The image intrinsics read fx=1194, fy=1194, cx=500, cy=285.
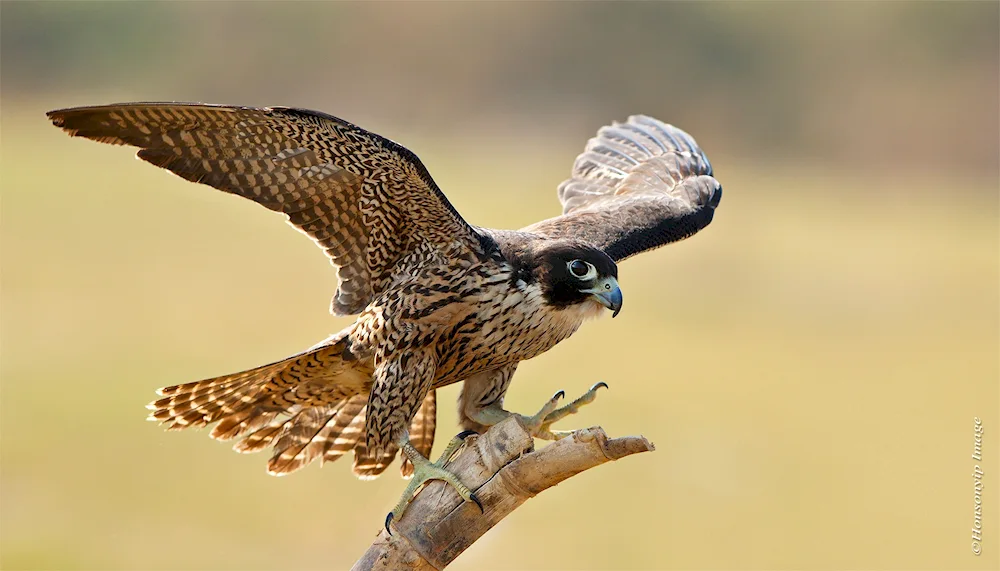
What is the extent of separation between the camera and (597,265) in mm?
6180

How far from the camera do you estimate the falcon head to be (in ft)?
20.1

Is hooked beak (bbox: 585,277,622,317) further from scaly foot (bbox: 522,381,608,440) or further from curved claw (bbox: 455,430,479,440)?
curved claw (bbox: 455,430,479,440)

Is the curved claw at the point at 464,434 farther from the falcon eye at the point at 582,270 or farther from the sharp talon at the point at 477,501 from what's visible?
the falcon eye at the point at 582,270

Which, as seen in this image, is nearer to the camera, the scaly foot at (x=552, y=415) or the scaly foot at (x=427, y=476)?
the scaly foot at (x=427, y=476)

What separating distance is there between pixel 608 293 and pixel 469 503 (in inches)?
50.7

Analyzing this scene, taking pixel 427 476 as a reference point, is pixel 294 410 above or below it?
above

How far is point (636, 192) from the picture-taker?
8594 mm

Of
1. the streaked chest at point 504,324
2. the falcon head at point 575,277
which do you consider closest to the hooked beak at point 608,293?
the falcon head at point 575,277

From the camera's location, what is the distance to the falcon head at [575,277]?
6125mm

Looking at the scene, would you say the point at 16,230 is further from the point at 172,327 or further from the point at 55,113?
the point at 55,113

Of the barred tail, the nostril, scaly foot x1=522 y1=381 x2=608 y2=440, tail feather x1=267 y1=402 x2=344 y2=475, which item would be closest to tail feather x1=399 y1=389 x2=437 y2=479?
the barred tail

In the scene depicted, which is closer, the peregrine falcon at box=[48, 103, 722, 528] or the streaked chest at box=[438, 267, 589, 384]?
the peregrine falcon at box=[48, 103, 722, 528]

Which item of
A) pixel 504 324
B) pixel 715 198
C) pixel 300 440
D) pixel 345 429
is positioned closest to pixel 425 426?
pixel 345 429

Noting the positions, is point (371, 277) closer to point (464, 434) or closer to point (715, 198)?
point (464, 434)
